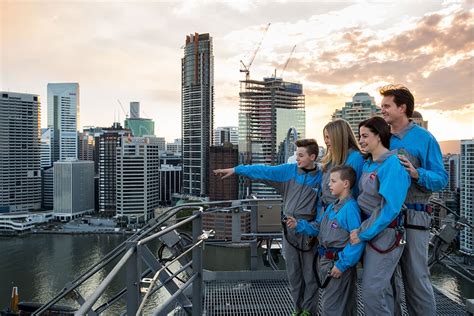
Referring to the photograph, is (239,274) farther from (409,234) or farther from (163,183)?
(163,183)

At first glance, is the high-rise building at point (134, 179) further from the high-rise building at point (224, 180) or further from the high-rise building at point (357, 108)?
the high-rise building at point (357, 108)

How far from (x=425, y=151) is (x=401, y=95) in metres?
0.24

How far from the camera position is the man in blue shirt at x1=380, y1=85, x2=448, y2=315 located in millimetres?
1571

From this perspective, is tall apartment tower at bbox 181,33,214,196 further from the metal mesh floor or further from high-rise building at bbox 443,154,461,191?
→ the metal mesh floor

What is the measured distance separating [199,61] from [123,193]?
21.0 metres

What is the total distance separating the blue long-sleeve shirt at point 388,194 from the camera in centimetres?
144

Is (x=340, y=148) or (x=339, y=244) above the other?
(x=340, y=148)

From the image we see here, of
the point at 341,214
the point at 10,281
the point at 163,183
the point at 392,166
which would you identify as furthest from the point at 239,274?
the point at 163,183

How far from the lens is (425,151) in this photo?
1618 millimetres

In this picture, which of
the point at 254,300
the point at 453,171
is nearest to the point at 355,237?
the point at 254,300

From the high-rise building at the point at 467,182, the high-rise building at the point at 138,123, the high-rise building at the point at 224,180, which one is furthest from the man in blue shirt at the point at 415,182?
the high-rise building at the point at 138,123

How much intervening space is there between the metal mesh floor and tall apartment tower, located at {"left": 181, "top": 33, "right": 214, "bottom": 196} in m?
42.1

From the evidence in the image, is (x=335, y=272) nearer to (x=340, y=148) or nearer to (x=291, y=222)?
(x=291, y=222)

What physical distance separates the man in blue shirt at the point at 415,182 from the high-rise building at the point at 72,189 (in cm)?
4014
